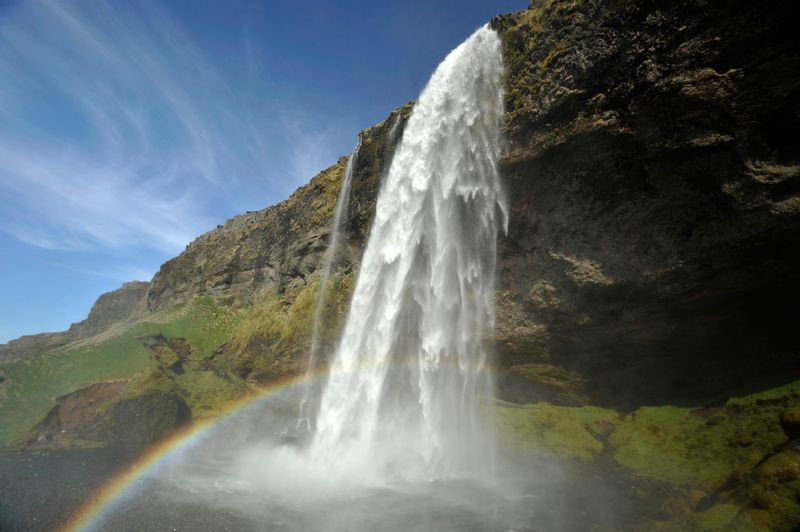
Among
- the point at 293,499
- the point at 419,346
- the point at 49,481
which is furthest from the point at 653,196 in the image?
the point at 49,481

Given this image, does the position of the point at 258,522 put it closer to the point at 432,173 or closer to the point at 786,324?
the point at 432,173

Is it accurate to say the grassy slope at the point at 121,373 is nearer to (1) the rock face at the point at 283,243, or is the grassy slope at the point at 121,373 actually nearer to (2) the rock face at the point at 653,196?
(1) the rock face at the point at 283,243

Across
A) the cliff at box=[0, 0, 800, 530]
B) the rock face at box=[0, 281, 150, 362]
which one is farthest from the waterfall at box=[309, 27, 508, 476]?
the rock face at box=[0, 281, 150, 362]

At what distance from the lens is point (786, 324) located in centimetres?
1614

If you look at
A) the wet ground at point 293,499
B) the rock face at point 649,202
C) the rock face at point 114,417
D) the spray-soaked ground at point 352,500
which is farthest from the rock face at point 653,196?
the rock face at point 114,417

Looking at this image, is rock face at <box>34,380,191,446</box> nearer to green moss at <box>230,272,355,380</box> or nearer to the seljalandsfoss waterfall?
the seljalandsfoss waterfall

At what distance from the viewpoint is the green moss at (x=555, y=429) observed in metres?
18.8

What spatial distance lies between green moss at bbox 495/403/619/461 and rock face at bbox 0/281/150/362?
79.0 m

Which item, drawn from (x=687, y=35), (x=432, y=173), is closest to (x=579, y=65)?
(x=687, y=35)

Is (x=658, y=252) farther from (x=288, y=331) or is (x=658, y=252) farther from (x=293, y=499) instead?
(x=288, y=331)

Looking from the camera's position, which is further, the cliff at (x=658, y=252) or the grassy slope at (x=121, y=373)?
the grassy slope at (x=121, y=373)

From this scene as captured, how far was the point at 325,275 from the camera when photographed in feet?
107

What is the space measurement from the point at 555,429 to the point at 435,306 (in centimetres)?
836

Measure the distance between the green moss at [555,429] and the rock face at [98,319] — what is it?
78956 mm
